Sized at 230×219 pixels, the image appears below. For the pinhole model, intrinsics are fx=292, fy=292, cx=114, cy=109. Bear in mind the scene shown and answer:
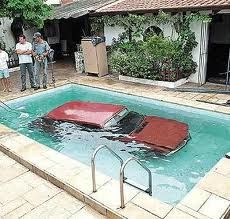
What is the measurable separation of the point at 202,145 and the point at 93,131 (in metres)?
2.98

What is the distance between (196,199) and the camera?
483cm

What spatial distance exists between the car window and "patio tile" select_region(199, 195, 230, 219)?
390 cm

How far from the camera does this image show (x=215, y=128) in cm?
A: 859

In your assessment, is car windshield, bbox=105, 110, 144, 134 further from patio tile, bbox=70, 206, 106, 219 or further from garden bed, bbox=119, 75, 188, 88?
garden bed, bbox=119, 75, 188, 88

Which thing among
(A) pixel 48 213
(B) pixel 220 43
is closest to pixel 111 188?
(A) pixel 48 213

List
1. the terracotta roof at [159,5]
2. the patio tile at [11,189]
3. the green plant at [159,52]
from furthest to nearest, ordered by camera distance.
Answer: the green plant at [159,52], the terracotta roof at [159,5], the patio tile at [11,189]

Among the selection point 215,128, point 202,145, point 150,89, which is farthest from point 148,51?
point 202,145

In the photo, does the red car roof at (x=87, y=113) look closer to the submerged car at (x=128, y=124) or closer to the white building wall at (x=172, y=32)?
the submerged car at (x=128, y=124)

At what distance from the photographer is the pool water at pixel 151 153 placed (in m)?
6.38

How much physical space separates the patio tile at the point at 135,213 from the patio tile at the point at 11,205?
1.83 metres

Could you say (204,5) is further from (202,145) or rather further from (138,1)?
(202,145)

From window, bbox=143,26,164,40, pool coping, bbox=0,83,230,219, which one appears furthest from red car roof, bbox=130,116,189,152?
window, bbox=143,26,164,40

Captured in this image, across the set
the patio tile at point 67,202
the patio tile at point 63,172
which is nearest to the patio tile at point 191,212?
the patio tile at point 67,202

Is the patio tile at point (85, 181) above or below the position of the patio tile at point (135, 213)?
above
